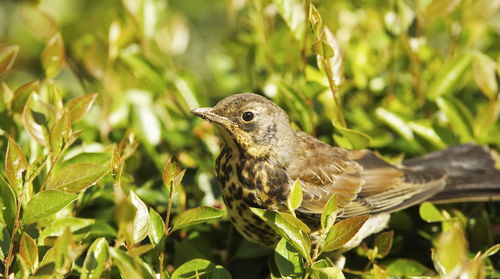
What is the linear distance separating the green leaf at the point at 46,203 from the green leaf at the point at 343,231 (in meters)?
0.84

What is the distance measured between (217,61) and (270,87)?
813 mm

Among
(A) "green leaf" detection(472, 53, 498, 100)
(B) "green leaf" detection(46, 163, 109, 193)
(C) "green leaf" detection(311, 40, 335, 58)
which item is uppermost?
(C) "green leaf" detection(311, 40, 335, 58)

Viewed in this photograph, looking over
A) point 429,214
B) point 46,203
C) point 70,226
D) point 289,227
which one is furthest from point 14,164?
point 429,214

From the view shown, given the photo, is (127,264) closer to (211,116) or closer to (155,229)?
(155,229)

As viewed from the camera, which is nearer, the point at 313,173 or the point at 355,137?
the point at 355,137

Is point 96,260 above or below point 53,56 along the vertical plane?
below

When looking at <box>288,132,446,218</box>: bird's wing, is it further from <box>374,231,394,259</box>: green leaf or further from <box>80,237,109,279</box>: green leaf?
<box>80,237,109,279</box>: green leaf

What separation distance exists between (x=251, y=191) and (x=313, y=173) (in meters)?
0.34

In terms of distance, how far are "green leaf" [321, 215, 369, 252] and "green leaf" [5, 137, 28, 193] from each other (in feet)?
3.38

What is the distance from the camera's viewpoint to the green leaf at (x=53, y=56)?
2.82 metres

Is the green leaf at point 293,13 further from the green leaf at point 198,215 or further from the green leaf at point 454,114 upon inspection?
the green leaf at point 198,215

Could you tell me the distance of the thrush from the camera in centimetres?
284

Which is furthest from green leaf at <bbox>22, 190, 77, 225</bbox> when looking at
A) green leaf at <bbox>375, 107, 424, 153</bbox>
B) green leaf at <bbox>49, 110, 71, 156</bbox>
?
green leaf at <bbox>375, 107, 424, 153</bbox>

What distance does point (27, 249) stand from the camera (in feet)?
6.82
